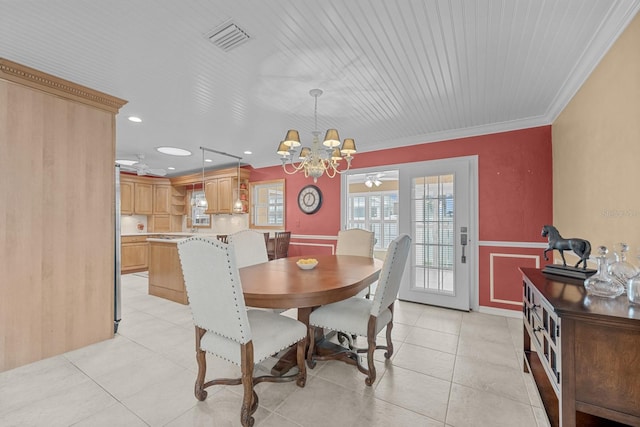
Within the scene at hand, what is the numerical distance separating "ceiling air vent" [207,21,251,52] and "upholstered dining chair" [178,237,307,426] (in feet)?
4.42

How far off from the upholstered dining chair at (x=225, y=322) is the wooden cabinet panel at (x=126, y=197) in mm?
5917

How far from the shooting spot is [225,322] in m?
1.51

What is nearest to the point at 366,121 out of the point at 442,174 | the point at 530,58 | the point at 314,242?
the point at 442,174

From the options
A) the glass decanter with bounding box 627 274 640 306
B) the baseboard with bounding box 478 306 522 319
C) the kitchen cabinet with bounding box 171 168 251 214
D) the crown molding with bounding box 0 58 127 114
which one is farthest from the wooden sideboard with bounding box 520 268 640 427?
the kitchen cabinet with bounding box 171 168 251 214

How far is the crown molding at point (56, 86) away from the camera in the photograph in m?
2.07

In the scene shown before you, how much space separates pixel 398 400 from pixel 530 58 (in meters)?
2.68

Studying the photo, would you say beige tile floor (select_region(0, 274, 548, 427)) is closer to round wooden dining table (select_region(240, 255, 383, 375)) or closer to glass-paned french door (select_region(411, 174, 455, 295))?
round wooden dining table (select_region(240, 255, 383, 375))

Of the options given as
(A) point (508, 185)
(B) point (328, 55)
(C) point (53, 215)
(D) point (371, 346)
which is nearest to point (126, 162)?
(C) point (53, 215)

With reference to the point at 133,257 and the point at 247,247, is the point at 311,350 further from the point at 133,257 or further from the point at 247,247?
the point at 133,257

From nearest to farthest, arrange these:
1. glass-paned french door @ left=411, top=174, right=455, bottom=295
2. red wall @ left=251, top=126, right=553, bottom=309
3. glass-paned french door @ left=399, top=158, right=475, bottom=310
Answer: red wall @ left=251, top=126, right=553, bottom=309, glass-paned french door @ left=399, top=158, right=475, bottom=310, glass-paned french door @ left=411, top=174, right=455, bottom=295

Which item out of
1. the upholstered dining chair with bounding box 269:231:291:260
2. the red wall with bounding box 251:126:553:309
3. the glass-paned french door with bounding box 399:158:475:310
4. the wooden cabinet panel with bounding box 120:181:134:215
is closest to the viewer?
the red wall with bounding box 251:126:553:309

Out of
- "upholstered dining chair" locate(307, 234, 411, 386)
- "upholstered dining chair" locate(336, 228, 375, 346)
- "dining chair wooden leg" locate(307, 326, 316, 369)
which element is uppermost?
"upholstered dining chair" locate(336, 228, 375, 346)

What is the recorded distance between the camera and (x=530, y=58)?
2049 mm

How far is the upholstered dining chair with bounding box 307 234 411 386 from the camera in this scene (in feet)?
6.09
